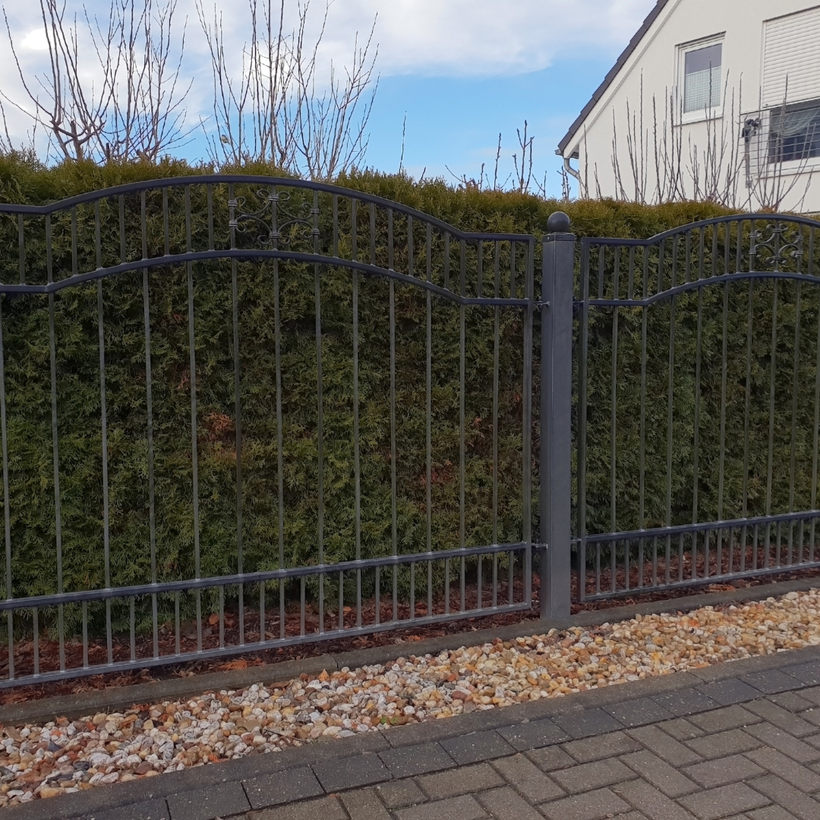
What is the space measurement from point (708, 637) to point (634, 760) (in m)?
1.30

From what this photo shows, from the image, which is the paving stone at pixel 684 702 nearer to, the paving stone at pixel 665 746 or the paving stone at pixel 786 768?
the paving stone at pixel 665 746

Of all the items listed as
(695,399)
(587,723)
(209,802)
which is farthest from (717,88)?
(209,802)

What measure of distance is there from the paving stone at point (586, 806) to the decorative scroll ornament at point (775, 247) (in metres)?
2.86

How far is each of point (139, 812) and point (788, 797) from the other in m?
1.92

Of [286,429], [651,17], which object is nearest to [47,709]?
[286,429]

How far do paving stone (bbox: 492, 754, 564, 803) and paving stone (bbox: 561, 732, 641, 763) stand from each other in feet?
0.57

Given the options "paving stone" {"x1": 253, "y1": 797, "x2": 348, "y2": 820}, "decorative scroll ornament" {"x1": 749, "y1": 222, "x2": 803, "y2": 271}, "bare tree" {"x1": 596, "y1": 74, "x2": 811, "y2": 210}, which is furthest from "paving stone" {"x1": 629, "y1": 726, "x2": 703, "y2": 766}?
"bare tree" {"x1": 596, "y1": 74, "x2": 811, "y2": 210}

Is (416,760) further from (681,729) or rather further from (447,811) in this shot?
(681,729)

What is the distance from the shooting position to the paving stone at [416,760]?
7.89 ft

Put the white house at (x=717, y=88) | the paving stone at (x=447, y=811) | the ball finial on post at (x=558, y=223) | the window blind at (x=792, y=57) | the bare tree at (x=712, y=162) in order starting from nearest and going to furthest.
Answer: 1. the paving stone at (x=447, y=811)
2. the ball finial on post at (x=558, y=223)
3. the bare tree at (x=712, y=162)
4. the white house at (x=717, y=88)
5. the window blind at (x=792, y=57)

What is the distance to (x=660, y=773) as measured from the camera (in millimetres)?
2402

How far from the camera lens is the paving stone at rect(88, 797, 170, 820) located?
217 centimetres

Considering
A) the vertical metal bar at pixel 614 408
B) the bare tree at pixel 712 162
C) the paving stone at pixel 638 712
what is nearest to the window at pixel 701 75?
the bare tree at pixel 712 162

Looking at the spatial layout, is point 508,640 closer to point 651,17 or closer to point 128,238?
point 128,238
